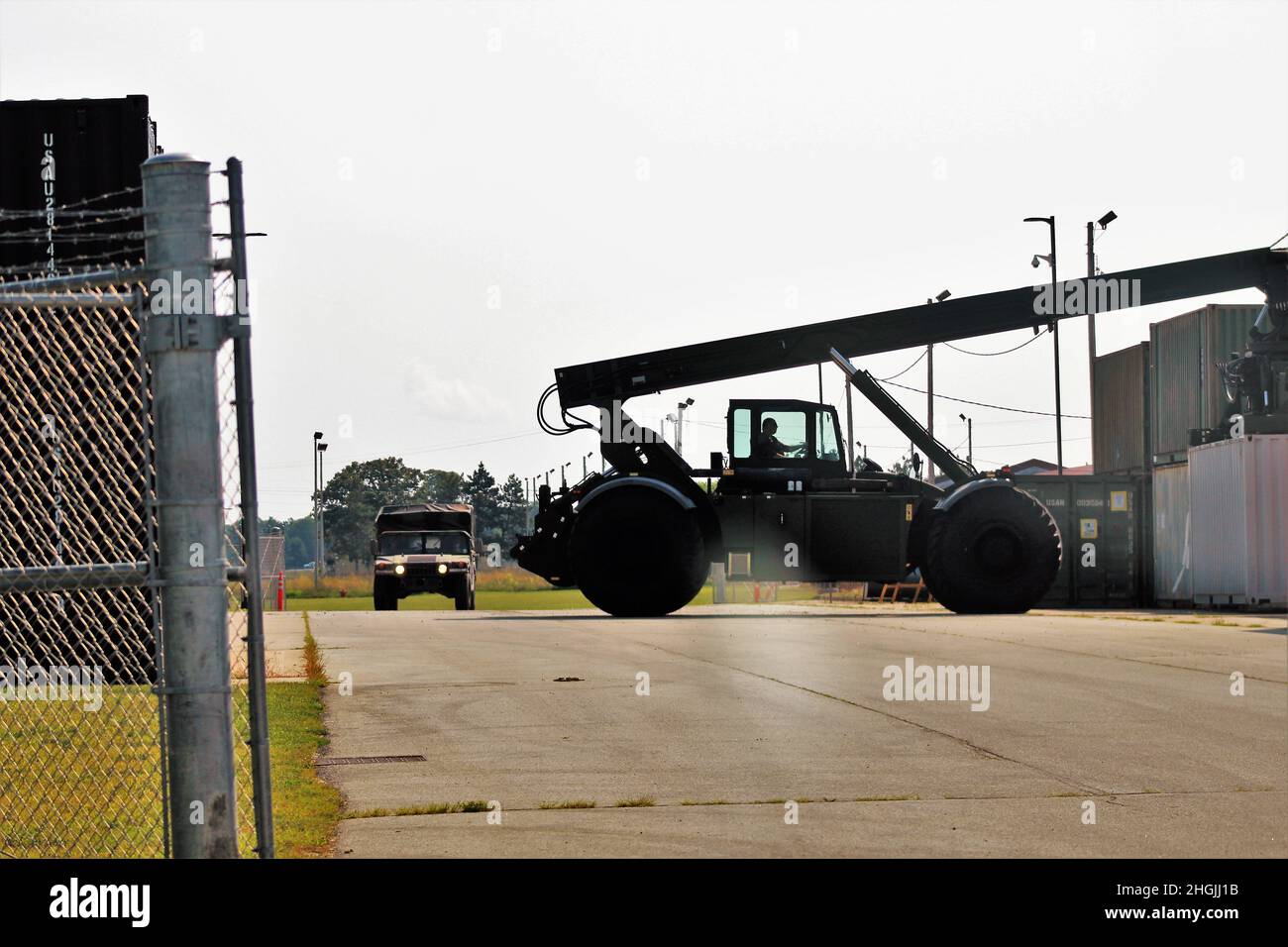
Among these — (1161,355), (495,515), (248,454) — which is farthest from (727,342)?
(495,515)

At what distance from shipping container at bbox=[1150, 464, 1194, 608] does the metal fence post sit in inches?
1305

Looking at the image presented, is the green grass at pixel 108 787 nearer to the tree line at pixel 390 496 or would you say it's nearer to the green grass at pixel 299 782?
the green grass at pixel 299 782

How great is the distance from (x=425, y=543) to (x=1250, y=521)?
18155mm

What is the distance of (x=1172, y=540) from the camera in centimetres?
3547

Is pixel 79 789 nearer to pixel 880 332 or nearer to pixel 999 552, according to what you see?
pixel 880 332

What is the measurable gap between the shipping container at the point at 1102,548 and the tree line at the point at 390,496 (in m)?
69.7

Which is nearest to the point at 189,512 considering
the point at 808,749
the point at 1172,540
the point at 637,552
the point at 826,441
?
the point at 808,749

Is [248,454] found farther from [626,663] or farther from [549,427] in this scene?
[549,427]

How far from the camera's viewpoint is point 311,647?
63.9 ft

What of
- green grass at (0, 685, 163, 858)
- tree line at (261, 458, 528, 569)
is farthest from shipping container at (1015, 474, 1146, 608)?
tree line at (261, 458, 528, 569)

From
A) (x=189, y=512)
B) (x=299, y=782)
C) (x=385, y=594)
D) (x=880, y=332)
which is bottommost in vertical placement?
(x=385, y=594)

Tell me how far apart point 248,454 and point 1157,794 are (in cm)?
632

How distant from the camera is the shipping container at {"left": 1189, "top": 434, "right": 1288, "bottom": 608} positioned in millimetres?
31906

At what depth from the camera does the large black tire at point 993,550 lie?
2191 cm
